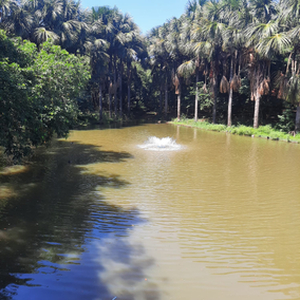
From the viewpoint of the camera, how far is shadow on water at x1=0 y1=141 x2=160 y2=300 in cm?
419

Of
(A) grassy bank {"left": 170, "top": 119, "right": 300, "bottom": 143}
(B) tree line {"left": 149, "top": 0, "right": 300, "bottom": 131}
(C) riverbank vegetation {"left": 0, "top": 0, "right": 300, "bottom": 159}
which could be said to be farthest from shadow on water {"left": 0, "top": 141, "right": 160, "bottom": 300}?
(B) tree line {"left": 149, "top": 0, "right": 300, "bottom": 131}

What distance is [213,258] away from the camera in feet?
16.9

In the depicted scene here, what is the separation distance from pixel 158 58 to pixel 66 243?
3987 centimetres

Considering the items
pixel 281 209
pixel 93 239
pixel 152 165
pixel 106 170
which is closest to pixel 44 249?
pixel 93 239

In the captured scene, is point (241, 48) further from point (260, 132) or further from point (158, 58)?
point (158, 58)

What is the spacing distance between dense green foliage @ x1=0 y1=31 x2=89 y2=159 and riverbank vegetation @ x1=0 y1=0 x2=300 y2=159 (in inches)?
1.4

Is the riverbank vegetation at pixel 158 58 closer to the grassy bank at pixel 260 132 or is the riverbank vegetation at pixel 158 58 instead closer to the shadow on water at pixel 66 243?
the grassy bank at pixel 260 132

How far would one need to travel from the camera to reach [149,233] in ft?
20.3

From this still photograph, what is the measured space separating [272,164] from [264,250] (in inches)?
355

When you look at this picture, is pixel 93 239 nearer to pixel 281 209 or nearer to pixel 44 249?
pixel 44 249

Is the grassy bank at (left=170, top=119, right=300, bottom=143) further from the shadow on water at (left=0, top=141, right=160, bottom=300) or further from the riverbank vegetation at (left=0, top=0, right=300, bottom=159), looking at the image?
the shadow on water at (left=0, top=141, right=160, bottom=300)

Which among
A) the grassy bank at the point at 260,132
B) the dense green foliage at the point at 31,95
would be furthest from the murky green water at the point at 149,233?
the grassy bank at the point at 260,132

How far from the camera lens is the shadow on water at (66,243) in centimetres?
419

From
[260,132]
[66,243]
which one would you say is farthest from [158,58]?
[66,243]
